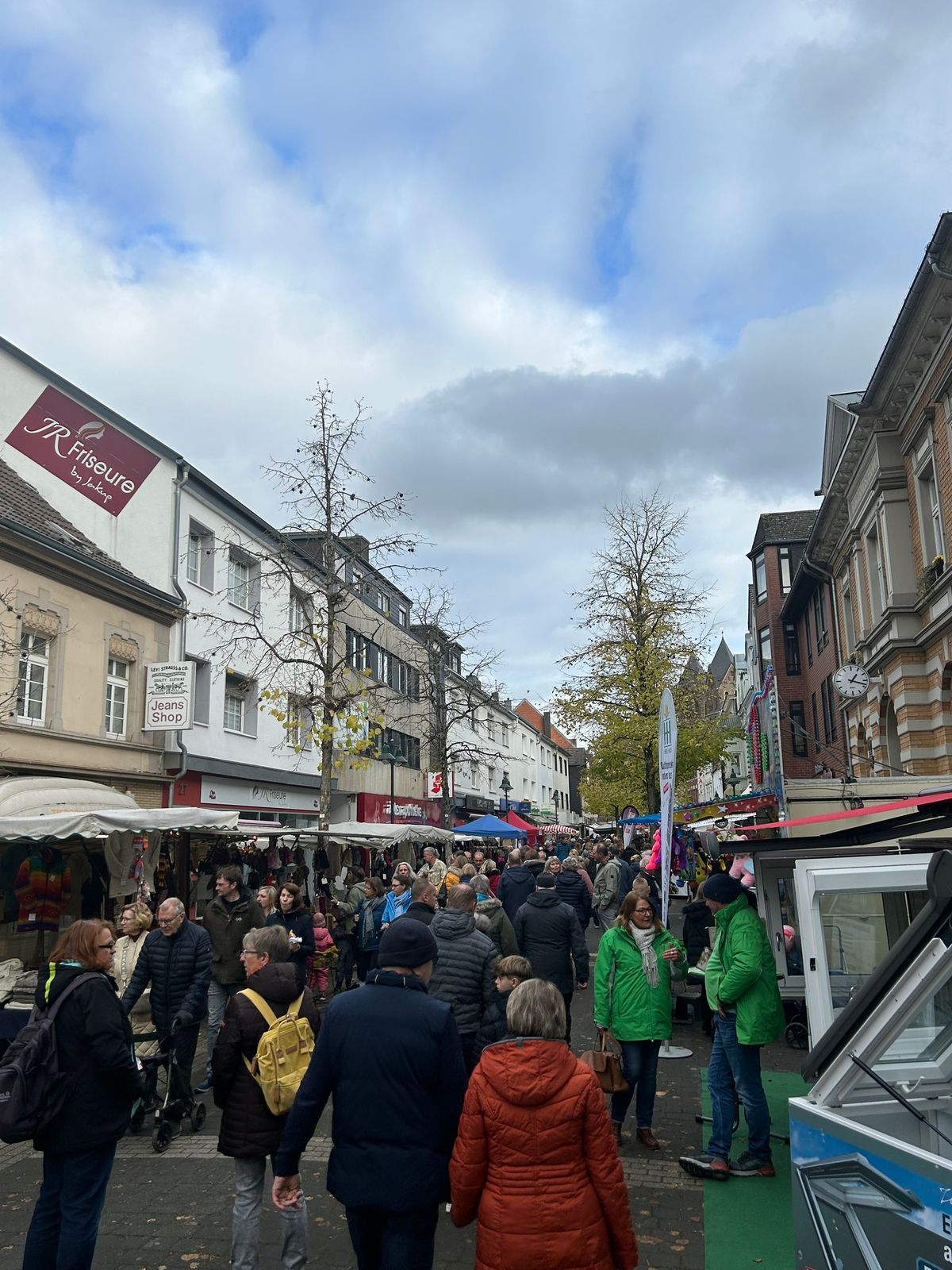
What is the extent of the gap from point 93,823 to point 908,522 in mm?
17394

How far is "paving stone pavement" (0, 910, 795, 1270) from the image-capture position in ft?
16.8

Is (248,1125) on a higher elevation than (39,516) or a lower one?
lower

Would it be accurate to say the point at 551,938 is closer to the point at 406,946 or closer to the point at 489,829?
the point at 406,946

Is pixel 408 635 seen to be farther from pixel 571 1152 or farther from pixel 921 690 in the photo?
pixel 571 1152

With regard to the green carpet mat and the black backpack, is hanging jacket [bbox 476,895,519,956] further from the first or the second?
the black backpack

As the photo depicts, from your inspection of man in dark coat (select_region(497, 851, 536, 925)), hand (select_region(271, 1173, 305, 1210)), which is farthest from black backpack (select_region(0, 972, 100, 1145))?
man in dark coat (select_region(497, 851, 536, 925))

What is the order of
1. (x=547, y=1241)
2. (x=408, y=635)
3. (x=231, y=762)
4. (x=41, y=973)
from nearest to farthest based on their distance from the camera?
(x=547, y=1241) → (x=41, y=973) → (x=231, y=762) → (x=408, y=635)

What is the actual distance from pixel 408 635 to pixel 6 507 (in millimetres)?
25825

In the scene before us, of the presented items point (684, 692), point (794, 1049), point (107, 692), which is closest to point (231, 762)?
point (107, 692)

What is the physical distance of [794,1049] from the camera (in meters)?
9.71

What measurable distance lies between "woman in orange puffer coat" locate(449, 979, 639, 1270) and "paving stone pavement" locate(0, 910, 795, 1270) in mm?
2113

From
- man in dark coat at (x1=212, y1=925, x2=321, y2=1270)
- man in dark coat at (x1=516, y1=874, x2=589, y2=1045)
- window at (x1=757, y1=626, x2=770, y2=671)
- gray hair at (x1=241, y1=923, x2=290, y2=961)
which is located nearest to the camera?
man in dark coat at (x1=212, y1=925, x2=321, y2=1270)

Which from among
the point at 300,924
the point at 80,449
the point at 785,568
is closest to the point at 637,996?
the point at 300,924

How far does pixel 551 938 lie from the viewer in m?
8.54
